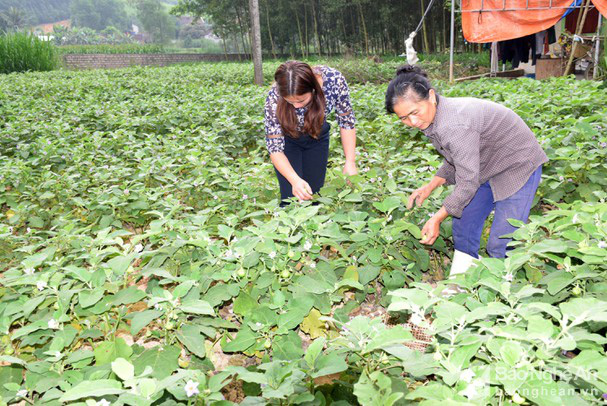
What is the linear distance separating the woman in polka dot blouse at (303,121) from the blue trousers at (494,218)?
843 mm

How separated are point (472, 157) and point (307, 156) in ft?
4.73

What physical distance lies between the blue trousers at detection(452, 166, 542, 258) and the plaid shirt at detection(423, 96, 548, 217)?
0.06 m

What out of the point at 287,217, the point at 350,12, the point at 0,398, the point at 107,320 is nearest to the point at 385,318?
the point at 287,217

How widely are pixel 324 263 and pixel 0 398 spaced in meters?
1.25

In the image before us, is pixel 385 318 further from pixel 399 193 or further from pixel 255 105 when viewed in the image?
pixel 255 105

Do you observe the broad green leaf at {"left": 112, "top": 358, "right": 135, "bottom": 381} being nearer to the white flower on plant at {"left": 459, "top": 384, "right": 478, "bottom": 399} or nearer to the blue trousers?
the white flower on plant at {"left": 459, "top": 384, "right": 478, "bottom": 399}

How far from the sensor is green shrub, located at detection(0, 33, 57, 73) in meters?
17.2

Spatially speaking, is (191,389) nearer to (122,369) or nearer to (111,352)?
(122,369)

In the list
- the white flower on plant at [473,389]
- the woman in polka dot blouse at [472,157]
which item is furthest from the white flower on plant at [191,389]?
the woman in polka dot blouse at [472,157]

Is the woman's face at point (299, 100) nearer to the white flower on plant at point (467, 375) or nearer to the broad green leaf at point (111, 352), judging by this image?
the broad green leaf at point (111, 352)

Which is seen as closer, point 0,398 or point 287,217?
point 0,398

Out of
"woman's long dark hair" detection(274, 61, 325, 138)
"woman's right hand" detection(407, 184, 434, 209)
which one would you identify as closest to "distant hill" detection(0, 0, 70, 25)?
"woman's long dark hair" detection(274, 61, 325, 138)

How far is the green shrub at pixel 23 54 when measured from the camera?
17.2 metres

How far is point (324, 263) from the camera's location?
2088 mm
